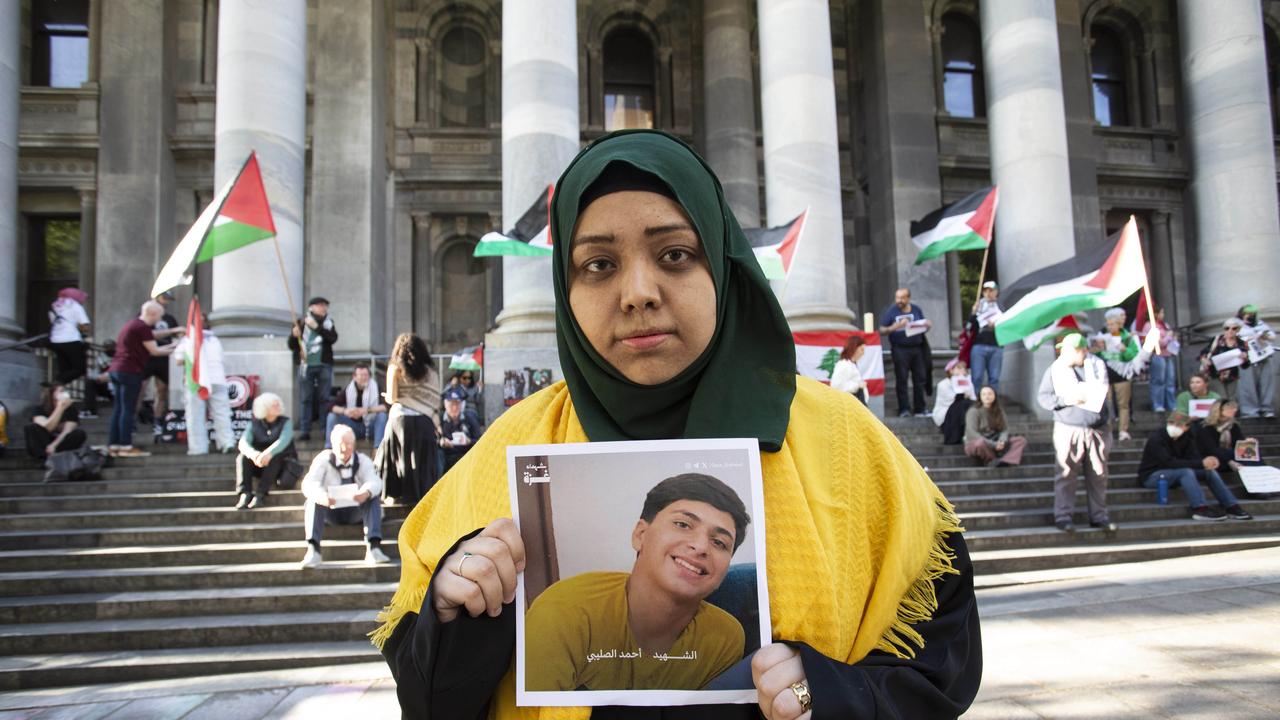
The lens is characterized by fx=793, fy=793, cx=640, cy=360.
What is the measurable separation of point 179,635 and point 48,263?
16640 mm

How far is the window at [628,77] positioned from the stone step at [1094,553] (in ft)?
52.7

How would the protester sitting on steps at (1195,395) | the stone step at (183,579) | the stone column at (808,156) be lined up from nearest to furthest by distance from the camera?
the stone step at (183,579) → the protester sitting on steps at (1195,395) → the stone column at (808,156)

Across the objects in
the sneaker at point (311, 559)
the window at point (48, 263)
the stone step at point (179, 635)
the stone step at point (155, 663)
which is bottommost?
the stone step at point (155, 663)

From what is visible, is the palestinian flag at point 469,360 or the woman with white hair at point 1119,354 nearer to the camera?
the woman with white hair at point 1119,354

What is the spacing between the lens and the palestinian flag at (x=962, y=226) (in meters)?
12.8

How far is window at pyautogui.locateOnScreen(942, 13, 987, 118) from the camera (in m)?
21.4

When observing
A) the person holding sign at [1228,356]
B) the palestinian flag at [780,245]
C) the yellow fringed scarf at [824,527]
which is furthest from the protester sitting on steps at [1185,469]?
the yellow fringed scarf at [824,527]

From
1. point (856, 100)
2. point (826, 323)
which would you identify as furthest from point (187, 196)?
point (856, 100)

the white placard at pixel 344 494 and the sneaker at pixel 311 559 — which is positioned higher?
the white placard at pixel 344 494

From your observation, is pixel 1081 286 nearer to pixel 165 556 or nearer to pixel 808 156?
pixel 808 156

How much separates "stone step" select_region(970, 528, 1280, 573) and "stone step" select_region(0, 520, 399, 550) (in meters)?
6.01

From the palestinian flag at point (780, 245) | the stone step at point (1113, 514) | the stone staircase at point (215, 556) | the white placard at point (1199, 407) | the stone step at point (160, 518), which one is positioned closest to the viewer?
the stone staircase at point (215, 556)

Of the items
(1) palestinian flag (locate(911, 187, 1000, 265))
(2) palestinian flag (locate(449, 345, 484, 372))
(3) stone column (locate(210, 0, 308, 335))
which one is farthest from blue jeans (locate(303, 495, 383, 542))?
(1) palestinian flag (locate(911, 187, 1000, 265))

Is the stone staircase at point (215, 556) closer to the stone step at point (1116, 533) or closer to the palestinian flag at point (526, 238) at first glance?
the stone step at point (1116, 533)
